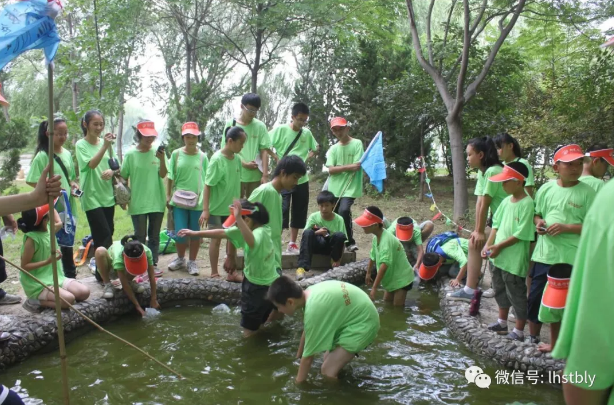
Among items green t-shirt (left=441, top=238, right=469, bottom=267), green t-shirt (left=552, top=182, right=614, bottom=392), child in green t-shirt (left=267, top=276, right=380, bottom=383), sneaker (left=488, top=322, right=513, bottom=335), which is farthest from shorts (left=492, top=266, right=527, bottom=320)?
green t-shirt (left=552, top=182, right=614, bottom=392)

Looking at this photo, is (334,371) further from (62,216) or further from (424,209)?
(424,209)

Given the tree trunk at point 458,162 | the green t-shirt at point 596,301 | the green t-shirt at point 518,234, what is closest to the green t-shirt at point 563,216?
the green t-shirt at point 518,234

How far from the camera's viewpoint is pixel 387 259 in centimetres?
561

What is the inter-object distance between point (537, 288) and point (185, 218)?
420 cm

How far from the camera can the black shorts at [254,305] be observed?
190 inches

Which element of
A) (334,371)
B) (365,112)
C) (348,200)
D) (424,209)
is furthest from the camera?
(365,112)

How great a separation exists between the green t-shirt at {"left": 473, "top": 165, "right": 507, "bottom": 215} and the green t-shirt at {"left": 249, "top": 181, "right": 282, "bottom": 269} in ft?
6.89

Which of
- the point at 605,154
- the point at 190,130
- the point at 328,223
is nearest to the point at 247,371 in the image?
the point at 328,223

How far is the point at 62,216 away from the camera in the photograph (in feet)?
18.1

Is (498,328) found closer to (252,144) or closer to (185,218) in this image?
(252,144)

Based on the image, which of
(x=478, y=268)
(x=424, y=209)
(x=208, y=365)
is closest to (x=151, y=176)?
(x=208, y=365)

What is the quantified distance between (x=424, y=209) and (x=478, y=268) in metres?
6.15

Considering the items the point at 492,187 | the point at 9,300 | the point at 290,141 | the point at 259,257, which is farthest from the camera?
the point at 290,141

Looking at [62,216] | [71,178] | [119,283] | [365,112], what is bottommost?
[119,283]
